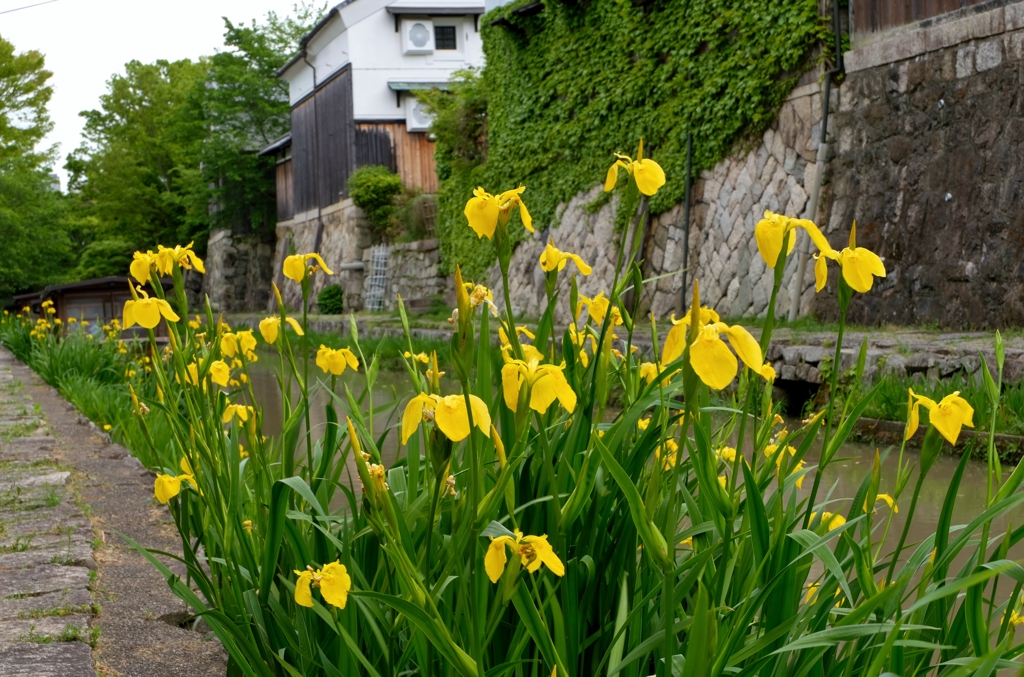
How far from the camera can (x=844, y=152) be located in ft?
24.6

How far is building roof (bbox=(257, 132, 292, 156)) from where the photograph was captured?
70.7ft

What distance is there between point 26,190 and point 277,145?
18.8 ft

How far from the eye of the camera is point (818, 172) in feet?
25.0

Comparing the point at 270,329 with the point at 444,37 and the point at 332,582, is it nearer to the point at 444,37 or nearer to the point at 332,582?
the point at 332,582

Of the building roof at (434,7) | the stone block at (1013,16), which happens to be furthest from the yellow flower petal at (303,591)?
the building roof at (434,7)

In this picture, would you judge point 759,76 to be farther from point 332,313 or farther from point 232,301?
point 232,301

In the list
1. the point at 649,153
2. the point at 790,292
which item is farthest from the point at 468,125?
the point at 790,292

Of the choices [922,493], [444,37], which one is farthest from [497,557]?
[444,37]

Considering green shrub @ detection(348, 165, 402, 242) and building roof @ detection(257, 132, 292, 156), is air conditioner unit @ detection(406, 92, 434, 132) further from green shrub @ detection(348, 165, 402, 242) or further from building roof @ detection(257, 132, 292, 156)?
building roof @ detection(257, 132, 292, 156)

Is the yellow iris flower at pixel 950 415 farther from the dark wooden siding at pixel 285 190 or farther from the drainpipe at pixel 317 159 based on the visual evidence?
the dark wooden siding at pixel 285 190

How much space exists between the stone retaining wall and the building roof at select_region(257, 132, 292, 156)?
1303 centimetres

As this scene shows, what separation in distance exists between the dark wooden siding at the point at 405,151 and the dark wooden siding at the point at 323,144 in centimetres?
37

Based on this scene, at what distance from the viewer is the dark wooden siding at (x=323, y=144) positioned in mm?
18478

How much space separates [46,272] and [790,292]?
20117 mm
